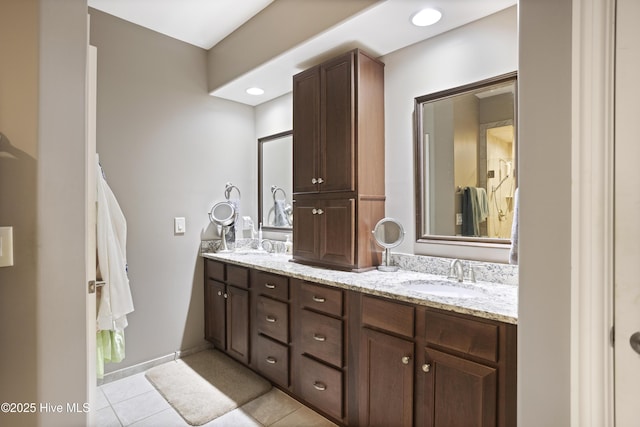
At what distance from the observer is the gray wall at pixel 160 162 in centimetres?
234

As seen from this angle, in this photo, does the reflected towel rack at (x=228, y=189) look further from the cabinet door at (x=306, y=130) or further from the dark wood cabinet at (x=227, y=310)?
the cabinet door at (x=306, y=130)

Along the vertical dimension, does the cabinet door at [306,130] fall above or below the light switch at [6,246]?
above

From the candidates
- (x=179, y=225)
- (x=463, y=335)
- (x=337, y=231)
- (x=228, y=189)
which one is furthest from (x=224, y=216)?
(x=463, y=335)

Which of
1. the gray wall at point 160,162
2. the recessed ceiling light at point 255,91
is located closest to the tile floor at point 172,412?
the gray wall at point 160,162

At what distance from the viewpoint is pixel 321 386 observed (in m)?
1.79

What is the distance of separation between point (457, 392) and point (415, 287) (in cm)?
56

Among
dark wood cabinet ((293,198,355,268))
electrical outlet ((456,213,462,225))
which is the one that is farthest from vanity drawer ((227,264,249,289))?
electrical outlet ((456,213,462,225))

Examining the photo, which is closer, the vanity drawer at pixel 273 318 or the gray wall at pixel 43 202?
the gray wall at pixel 43 202

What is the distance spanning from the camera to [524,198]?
96 cm

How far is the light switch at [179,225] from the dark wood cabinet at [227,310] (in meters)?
0.35

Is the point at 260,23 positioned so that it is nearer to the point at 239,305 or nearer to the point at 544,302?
the point at 239,305

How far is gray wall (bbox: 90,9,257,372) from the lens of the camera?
2.34m

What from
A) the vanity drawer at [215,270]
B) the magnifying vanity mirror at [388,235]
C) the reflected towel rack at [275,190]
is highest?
the reflected towel rack at [275,190]

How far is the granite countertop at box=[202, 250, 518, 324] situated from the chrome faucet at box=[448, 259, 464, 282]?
0.13 feet
